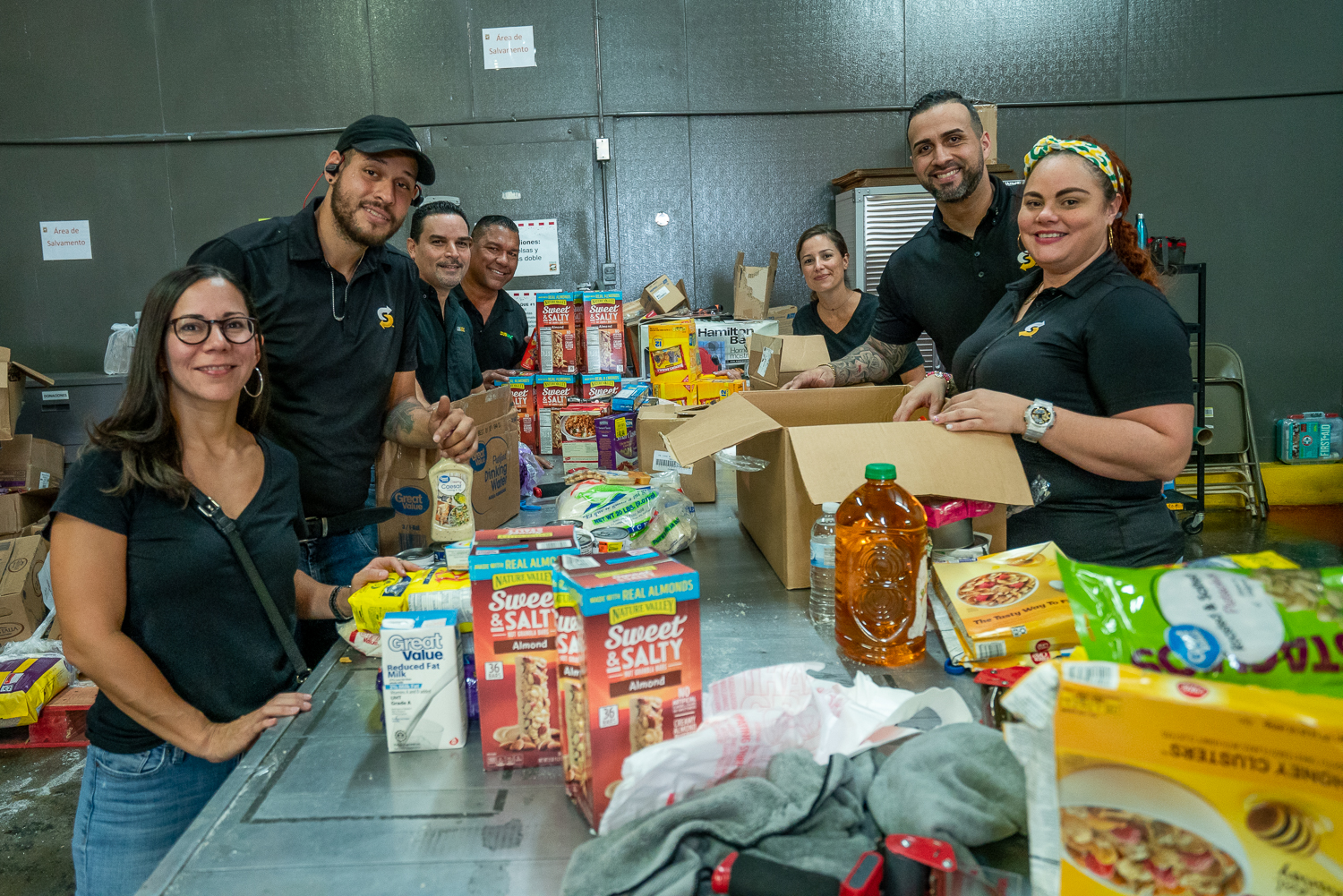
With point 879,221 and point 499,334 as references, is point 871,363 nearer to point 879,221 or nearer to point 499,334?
point 499,334

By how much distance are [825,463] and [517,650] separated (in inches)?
26.0

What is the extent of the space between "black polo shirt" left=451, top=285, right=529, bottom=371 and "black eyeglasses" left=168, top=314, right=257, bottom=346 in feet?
8.40

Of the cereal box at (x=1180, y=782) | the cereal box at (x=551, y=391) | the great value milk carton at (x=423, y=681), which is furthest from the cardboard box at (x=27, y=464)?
the cereal box at (x=1180, y=782)

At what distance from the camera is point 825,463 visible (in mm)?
1436

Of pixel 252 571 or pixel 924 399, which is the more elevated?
pixel 924 399

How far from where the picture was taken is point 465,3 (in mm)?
5473

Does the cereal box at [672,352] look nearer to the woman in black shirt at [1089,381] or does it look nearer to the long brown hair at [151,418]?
the woman in black shirt at [1089,381]

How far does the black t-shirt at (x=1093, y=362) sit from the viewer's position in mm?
1561

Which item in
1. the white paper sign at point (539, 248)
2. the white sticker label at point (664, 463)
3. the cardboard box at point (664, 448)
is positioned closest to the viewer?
the white sticker label at point (664, 463)

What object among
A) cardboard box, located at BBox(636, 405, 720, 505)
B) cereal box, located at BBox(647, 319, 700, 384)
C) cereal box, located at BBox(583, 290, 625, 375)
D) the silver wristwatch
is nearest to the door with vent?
cereal box, located at BBox(583, 290, 625, 375)

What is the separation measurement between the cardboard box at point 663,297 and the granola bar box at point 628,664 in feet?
13.6

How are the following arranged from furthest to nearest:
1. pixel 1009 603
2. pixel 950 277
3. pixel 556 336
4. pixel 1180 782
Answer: pixel 556 336 < pixel 950 277 < pixel 1009 603 < pixel 1180 782

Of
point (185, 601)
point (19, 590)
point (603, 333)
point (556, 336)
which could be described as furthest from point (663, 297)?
point (185, 601)

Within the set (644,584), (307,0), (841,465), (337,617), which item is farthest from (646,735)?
(307,0)
